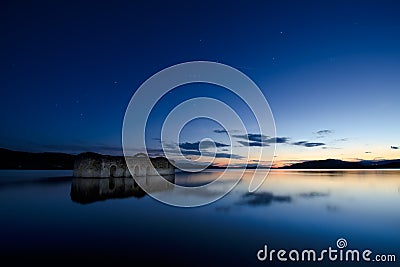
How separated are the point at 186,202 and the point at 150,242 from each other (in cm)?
1760

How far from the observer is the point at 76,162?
56.5 metres

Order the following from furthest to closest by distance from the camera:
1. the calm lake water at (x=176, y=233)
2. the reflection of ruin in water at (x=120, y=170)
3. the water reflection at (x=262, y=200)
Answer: the reflection of ruin in water at (x=120, y=170), the water reflection at (x=262, y=200), the calm lake water at (x=176, y=233)

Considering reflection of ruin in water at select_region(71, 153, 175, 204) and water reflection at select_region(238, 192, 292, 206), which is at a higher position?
reflection of ruin in water at select_region(71, 153, 175, 204)

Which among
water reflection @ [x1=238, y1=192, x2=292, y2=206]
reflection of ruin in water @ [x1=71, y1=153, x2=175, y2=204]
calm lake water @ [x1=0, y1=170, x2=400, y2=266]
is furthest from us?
reflection of ruin in water @ [x1=71, y1=153, x2=175, y2=204]

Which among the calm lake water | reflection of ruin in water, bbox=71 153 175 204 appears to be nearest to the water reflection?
the calm lake water

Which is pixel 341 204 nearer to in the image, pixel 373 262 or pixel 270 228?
pixel 270 228

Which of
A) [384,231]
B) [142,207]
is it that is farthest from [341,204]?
[142,207]

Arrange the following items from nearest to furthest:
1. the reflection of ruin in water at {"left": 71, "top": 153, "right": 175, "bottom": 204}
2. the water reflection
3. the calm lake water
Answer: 1. the calm lake water
2. the water reflection
3. the reflection of ruin in water at {"left": 71, "top": 153, "right": 175, "bottom": 204}

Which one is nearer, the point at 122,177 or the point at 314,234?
the point at 314,234

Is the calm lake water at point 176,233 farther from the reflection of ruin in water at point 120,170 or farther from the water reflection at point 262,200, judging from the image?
the reflection of ruin in water at point 120,170

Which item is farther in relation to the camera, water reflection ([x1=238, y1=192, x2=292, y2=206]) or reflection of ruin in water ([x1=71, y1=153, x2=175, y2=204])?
reflection of ruin in water ([x1=71, y1=153, x2=175, y2=204])

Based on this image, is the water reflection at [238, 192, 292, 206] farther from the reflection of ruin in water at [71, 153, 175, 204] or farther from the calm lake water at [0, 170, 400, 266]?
the reflection of ruin in water at [71, 153, 175, 204]

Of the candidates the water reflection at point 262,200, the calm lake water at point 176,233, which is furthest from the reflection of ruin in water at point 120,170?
the calm lake water at point 176,233

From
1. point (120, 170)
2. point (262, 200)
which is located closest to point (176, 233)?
point (262, 200)
